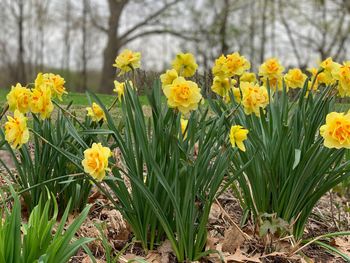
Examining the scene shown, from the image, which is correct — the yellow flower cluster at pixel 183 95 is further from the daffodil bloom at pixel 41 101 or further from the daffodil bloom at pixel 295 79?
the daffodil bloom at pixel 295 79

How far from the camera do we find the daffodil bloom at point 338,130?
1964 mm

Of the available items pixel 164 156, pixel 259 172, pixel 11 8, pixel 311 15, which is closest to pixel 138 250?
pixel 164 156

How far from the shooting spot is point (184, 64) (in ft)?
7.83

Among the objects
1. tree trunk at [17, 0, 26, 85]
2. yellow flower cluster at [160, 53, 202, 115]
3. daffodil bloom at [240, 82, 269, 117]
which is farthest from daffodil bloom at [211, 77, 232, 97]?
tree trunk at [17, 0, 26, 85]

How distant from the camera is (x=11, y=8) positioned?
18281 mm

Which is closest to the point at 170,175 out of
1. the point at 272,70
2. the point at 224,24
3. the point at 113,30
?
the point at 272,70

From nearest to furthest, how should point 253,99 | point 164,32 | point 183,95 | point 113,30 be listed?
point 183,95 < point 253,99 < point 113,30 < point 164,32

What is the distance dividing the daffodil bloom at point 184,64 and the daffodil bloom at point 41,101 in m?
0.61

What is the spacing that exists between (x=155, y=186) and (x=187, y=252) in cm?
32

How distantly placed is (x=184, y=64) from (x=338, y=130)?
79 centimetres

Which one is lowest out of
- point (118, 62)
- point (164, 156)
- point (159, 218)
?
point (159, 218)

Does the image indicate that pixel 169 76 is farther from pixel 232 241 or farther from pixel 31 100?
pixel 232 241

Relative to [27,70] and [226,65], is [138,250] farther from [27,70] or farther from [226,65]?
[27,70]

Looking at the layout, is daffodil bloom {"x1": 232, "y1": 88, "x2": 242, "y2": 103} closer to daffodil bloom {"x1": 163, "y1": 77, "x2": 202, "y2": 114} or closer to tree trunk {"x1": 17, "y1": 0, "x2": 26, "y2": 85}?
daffodil bloom {"x1": 163, "y1": 77, "x2": 202, "y2": 114}
